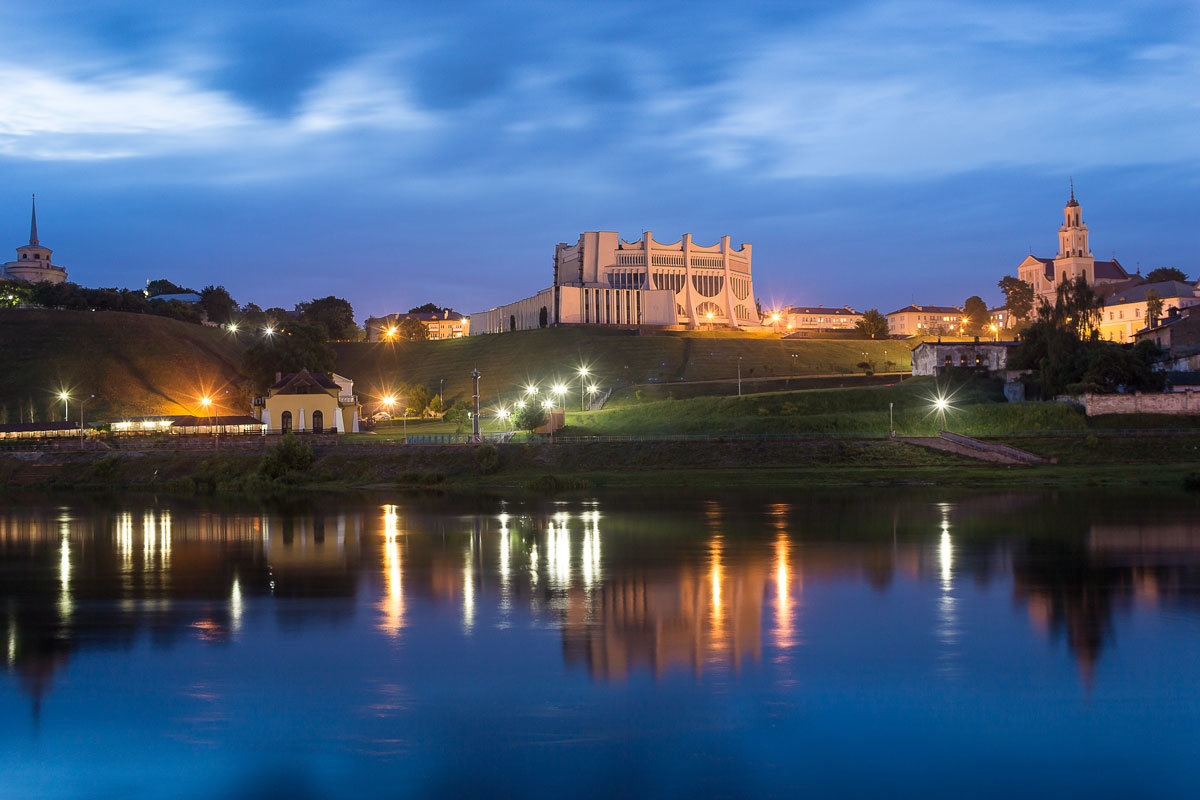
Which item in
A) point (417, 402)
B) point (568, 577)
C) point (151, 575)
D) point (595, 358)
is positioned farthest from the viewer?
point (595, 358)

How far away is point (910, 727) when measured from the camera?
1514cm

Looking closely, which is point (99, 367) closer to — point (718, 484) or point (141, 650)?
point (718, 484)

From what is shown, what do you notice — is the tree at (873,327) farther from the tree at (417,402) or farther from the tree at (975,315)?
the tree at (417,402)

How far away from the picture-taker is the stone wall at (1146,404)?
207ft

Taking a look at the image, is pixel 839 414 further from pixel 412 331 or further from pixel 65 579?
pixel 412 331

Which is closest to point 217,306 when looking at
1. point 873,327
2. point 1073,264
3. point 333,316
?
point 333,316

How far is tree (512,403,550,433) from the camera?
234 feet

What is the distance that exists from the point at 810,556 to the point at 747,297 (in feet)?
431

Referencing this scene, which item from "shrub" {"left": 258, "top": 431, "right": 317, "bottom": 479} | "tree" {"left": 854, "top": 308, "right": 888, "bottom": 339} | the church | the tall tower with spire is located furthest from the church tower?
the tall tower with spire

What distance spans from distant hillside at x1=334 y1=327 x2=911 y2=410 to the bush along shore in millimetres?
38888

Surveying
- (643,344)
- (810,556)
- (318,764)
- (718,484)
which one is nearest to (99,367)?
(643,344)

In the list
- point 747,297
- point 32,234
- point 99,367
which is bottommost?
point 99,367

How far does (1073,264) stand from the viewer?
14488 cm

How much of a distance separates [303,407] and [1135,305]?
93.8 meters
